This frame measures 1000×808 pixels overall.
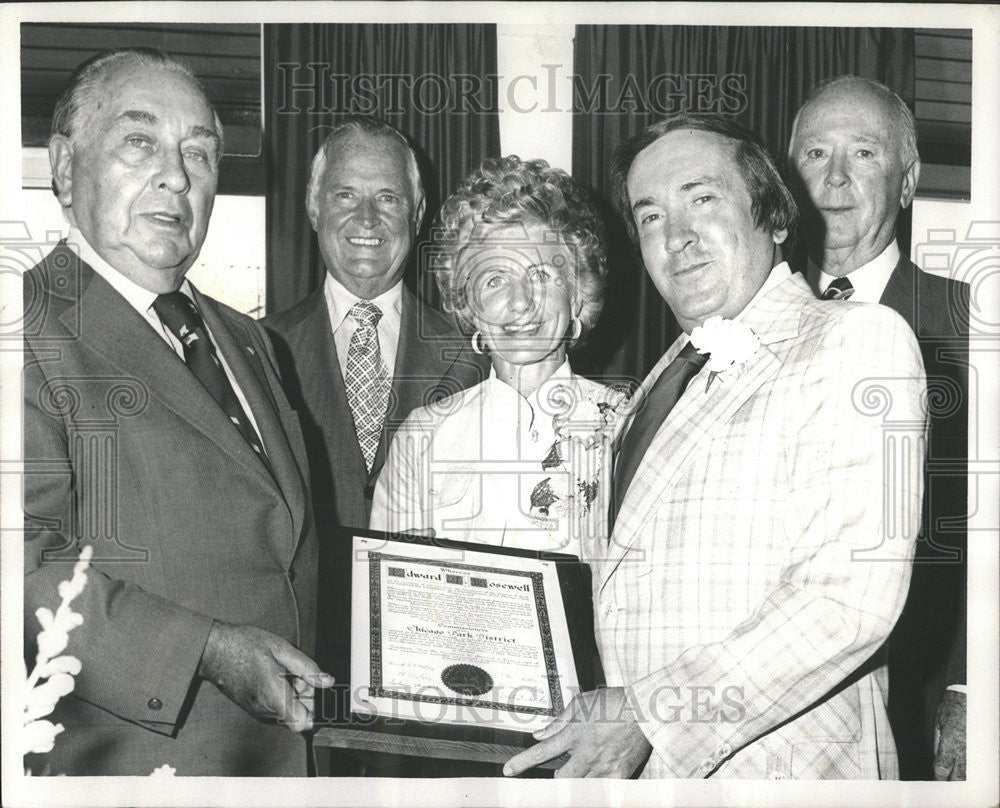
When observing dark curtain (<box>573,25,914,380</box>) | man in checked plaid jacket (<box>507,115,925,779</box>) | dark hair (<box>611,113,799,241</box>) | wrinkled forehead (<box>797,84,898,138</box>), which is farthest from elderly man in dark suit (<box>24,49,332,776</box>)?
wrinkled forehead (<box>797,84,898,138</box>)

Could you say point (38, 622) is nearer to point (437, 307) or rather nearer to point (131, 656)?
point (131, 656)

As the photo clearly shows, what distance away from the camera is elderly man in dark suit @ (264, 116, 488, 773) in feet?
9.27

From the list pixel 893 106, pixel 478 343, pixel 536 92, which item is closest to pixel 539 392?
pixel 478 343

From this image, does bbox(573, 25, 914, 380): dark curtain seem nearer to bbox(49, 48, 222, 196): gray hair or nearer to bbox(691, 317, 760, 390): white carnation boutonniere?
bbox(691, 317, 760, 390): white carnation boutonniere

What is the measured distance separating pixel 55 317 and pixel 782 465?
6.01 ft

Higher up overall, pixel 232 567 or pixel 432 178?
pixel 432 178

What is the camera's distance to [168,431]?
8.93 ft

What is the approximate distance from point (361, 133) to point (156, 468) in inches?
38.9

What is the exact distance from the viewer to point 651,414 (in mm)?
2797

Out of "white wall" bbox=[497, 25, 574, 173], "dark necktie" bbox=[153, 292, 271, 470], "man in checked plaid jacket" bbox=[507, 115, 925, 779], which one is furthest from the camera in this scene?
"white wall" bbox=[497, 25, 574, 173]

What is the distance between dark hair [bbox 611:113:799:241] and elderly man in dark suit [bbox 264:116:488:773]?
0.52 m

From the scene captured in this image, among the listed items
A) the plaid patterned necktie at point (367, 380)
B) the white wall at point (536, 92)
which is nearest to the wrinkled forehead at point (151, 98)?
the plaid patterned necktie at point (367, 380)

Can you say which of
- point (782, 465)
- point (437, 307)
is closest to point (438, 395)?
point (437, 307)

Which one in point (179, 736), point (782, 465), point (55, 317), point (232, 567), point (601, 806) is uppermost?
point (55, 317)
